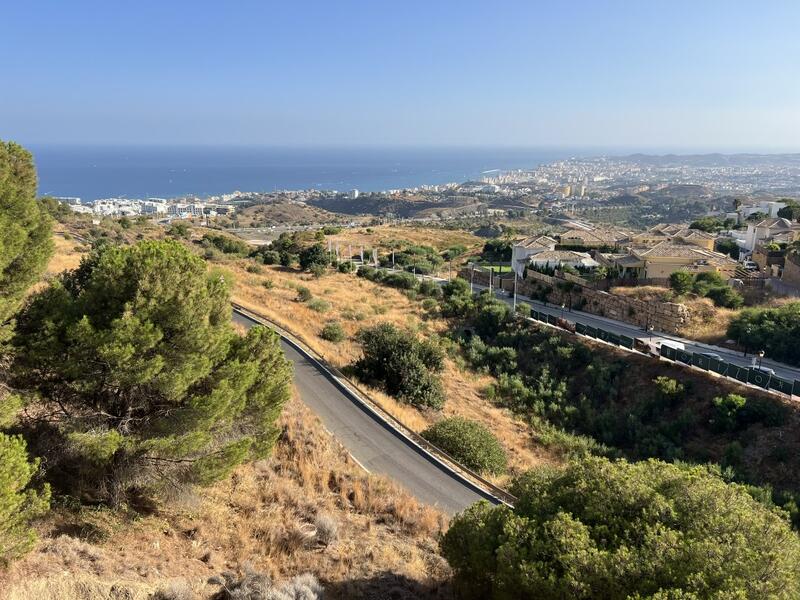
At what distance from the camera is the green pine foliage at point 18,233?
8.74m

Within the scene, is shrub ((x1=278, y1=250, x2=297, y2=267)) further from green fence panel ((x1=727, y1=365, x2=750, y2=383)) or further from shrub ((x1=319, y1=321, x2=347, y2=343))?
green fence panel ((x1=727, y1=365, x2=750, y2=383))

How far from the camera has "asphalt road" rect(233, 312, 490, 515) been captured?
1425 centimetres

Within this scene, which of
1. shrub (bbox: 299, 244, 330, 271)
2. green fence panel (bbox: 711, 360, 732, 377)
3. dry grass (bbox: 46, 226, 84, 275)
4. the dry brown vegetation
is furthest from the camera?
shrub (bbox: 299, 244, 330, 271)

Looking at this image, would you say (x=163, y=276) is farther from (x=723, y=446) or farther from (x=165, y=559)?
(x=723, y=446)

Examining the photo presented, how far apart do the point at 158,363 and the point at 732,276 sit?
3932cm

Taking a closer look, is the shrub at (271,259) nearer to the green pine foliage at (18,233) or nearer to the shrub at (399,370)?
the shrub at (399,370)

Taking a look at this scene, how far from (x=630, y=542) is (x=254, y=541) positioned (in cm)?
634

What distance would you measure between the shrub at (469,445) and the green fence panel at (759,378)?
12846 mm

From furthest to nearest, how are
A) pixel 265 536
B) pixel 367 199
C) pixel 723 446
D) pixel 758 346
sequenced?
pixel 367 199 → pixel 758 346 → pixel 723 446 → pixel 265 536

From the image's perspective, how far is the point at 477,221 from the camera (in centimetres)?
12100

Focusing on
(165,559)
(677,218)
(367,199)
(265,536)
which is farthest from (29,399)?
(367,199)

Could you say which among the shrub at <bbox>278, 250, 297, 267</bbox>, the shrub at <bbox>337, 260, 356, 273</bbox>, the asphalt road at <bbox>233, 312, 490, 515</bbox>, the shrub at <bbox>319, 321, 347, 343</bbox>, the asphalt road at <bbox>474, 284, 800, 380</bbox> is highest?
the shrub at <bbox>278, 250, 297, 267</bbox>

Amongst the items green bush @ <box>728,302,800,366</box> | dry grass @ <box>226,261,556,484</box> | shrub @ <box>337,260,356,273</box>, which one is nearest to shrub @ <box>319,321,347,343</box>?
dry grass @ <box>226,261,556,484</box>

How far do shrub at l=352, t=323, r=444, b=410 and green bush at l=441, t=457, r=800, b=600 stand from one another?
1319 centimetres
